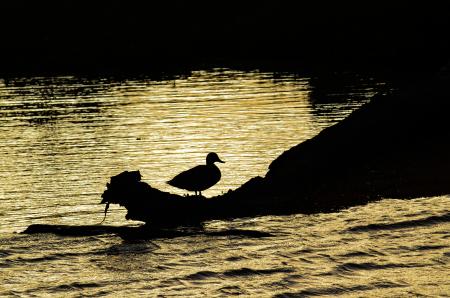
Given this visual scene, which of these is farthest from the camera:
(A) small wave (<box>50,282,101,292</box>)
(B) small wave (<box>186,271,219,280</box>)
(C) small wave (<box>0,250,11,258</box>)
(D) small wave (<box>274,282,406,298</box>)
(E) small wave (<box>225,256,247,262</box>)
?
(C) small wave (<box>0,250,11,258</box>)

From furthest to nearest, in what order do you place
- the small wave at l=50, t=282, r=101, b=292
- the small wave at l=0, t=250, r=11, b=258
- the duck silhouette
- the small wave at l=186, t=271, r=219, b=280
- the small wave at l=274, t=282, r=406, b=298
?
the duck silhouette < the small wave at l=0, t=250, r=11, b=258 < the small wave at l=186, t=271, r=219, b=280 < the small wave at l=50, t=282, r=101, b=292 < the small wave at l=274, t=282, r=406, b=298

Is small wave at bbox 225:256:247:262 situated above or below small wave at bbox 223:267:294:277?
above

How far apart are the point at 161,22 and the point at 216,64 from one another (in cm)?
3757

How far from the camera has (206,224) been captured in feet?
58.6

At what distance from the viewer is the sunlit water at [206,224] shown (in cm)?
1465

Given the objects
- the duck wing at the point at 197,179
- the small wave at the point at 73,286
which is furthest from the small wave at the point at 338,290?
the duck wing at the point at 197,179

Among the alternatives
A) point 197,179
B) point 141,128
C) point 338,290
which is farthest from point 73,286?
point 141,128

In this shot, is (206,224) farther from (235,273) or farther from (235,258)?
(235,273)

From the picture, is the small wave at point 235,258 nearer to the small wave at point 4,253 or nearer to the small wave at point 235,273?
the small wave at point 235,273

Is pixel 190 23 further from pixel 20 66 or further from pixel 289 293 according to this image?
pixel 289 293

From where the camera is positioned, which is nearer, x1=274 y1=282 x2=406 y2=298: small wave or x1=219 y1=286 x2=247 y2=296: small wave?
x1=274 y1=282 x2=406 y2=298: small wave

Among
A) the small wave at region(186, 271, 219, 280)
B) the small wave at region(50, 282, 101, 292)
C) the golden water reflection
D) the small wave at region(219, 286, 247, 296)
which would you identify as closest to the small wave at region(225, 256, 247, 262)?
the small wave at region(186, 271, 219, 280)

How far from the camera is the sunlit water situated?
48.1 feet

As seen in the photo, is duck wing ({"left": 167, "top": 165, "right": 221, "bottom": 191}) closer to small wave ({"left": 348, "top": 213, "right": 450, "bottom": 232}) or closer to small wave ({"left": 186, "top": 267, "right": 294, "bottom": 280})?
small wave ({"left": 348, "top": 213, "right": 450, "bottom": 232})
